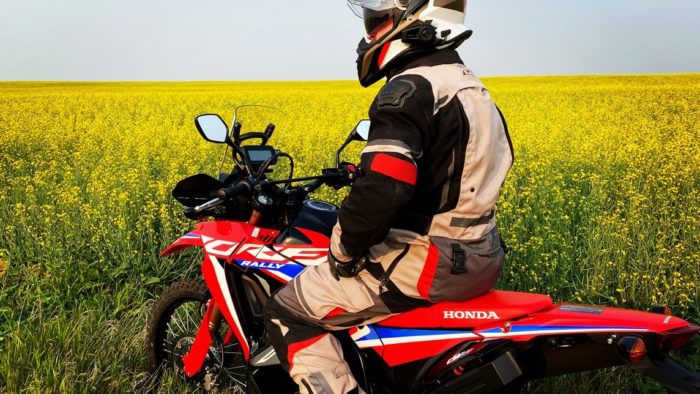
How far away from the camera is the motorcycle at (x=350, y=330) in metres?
2.01

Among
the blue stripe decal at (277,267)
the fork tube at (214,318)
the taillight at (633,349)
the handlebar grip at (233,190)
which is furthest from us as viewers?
the fork tube at (214,318)

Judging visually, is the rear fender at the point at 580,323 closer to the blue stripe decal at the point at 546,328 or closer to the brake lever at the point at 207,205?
the blue stripe decal at the point at 546,328

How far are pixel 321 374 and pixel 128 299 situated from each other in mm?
3044

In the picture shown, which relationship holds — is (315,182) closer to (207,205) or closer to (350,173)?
(350,173)

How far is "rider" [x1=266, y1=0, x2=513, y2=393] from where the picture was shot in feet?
6.79

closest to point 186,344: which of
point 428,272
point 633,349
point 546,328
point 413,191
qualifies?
point 428,272

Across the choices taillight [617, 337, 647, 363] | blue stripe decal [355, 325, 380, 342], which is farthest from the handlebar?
taillight [617, 337, 647, 363]

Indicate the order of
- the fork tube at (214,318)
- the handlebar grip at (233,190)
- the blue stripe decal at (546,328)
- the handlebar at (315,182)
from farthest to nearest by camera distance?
the fork tube at (214,318), the handlebar at (315,182), the handlebar grip at (233,190), the blue stripe decal at (546,328)

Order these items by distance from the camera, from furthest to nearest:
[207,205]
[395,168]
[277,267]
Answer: [277,267] → [207,205] → [395,168]

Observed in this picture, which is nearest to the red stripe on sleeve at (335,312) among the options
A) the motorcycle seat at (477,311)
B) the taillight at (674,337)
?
the motorcycle seat at (477,311)

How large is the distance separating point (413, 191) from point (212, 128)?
1114 millimetres

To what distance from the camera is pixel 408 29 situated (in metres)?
2.24

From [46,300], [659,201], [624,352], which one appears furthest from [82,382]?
[659,201]

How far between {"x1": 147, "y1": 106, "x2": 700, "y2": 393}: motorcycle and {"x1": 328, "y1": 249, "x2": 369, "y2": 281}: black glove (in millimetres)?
266
